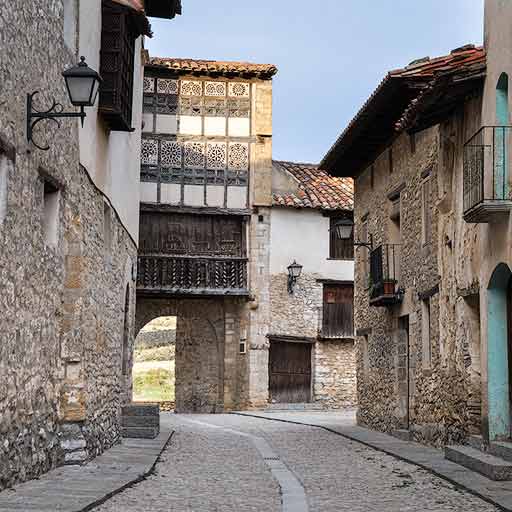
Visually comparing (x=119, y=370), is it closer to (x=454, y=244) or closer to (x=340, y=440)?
(x=340, y=440)

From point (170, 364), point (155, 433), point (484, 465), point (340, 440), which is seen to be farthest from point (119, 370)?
→ point (170, 364)

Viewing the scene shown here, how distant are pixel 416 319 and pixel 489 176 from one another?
16.8 feet

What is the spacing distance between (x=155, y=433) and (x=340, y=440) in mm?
3147

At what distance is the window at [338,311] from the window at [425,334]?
46.1ft

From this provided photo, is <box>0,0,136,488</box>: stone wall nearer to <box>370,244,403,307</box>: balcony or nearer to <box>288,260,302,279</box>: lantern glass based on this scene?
<box>370,244,403,307</box>: balcony

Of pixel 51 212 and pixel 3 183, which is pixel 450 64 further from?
pixel 3 183

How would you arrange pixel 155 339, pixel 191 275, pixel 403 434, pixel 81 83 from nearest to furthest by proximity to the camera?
pixel 81 83 < pixel 403 434 < pixel 191 275 < pixel 155 339

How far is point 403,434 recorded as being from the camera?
652 inches

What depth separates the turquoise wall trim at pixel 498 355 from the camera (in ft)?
38.1

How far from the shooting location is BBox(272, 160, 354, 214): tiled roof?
29.2 metres

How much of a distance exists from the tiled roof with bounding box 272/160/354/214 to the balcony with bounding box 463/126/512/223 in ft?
56.8

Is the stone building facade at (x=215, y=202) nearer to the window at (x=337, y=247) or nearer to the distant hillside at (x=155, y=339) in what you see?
the window at (x=337, y=247)

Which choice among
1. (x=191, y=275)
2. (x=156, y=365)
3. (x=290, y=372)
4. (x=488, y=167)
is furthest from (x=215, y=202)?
(x=488, y=167)

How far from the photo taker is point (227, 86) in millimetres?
28625
